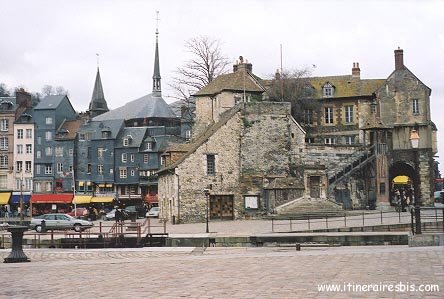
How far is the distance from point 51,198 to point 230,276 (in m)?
55.4

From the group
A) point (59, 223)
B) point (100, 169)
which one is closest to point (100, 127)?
point (100, 169)

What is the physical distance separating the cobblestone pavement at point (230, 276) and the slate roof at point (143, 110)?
196 feet

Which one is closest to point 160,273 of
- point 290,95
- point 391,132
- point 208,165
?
point 208,165

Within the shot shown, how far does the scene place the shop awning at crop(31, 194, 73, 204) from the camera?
2544 inches

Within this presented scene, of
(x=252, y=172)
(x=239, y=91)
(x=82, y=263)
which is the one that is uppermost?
(x=239, y=91)

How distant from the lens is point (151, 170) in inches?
2817

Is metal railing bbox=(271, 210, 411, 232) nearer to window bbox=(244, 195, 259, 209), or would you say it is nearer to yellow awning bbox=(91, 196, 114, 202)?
window bbox=(244, 195, 259, 209)

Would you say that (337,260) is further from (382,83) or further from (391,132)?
(382,83)

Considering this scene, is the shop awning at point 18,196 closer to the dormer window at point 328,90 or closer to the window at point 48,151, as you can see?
the window at point 48,151

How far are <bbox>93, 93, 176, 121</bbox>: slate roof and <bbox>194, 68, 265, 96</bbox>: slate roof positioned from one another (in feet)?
90.3

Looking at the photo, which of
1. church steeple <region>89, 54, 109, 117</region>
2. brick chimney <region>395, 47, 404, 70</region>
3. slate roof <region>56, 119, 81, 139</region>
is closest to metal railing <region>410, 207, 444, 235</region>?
brick chimney <region>395, 47, 404, 70</region>

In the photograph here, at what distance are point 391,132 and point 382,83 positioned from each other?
17.2ft

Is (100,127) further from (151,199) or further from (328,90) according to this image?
(328,90)

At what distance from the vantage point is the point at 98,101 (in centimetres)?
8894
